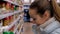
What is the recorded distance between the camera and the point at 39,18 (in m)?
1.49

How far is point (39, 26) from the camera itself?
145 centimetres

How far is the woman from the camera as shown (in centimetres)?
140

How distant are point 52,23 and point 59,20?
0.11m

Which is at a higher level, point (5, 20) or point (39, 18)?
point (39, 18)

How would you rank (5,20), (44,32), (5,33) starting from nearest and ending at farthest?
(44,32)
(5,33)
(5,20)

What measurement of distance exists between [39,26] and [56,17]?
20 centimetres

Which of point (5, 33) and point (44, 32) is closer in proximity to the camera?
point (44, 32)

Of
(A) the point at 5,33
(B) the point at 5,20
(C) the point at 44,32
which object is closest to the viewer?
(C) the point at 44,32

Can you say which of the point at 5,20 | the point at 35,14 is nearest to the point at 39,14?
the point at 35,14

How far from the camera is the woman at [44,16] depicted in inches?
55.0

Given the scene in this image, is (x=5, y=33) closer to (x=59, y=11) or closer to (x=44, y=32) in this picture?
(x=44, y=32)

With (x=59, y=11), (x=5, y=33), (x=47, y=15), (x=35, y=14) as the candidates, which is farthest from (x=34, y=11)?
(x=5, y=33)

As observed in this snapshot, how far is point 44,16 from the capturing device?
1474mm

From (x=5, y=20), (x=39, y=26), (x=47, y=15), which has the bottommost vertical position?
(x=5, y=20)
